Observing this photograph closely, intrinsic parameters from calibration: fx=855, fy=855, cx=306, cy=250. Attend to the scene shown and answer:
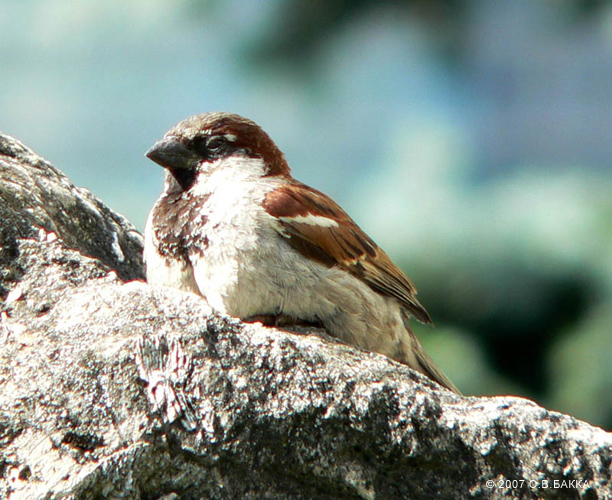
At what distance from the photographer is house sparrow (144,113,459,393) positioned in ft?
6.81

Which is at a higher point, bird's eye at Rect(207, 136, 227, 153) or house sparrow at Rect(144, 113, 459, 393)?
bird's eye at Rect(207, 136, 227, 153)

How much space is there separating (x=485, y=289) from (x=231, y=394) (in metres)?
2.65

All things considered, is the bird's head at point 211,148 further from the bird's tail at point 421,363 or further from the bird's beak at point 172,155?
the bird's tail at point 421,363

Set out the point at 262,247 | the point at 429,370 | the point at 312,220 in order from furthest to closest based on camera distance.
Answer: the point at 429,370 < the point at 312,220 < the point at 262,247

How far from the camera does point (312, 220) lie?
7.54ft

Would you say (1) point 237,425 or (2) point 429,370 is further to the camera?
(2) point 429,370

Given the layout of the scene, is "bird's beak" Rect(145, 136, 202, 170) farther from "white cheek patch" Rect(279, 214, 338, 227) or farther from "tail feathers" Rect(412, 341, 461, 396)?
"tail feathers" Rect(412, 341, 461, 396)

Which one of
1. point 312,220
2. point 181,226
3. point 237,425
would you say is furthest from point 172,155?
point 237,425

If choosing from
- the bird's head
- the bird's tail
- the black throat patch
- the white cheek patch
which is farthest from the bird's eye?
the bird's tail

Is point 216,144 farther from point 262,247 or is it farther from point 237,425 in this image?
point 237,425

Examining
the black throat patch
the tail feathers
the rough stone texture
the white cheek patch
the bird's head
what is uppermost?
the bird's head

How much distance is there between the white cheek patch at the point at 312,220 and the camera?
2.20m

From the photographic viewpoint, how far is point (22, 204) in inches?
75.0

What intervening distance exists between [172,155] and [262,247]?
1.66 feet
